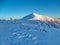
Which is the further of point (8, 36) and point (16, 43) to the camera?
point (8, 36)

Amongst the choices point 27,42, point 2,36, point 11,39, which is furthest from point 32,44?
point 2,36

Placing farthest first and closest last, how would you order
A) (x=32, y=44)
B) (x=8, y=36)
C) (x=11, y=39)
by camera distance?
(x=8, y=36), (x=11, y=39), (x=32, y=44)

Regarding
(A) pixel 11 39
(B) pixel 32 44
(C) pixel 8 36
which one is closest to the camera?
(B) pixel 32 44

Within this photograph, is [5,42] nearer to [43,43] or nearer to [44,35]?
[43,43]

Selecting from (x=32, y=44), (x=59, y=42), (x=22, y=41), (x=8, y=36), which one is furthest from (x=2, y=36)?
(x=59, y=42)

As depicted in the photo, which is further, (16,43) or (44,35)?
(44,35)

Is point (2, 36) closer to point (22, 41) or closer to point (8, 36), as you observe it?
point (8, 36)

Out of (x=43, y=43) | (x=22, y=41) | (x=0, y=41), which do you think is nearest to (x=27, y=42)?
(x=22, y=41)
